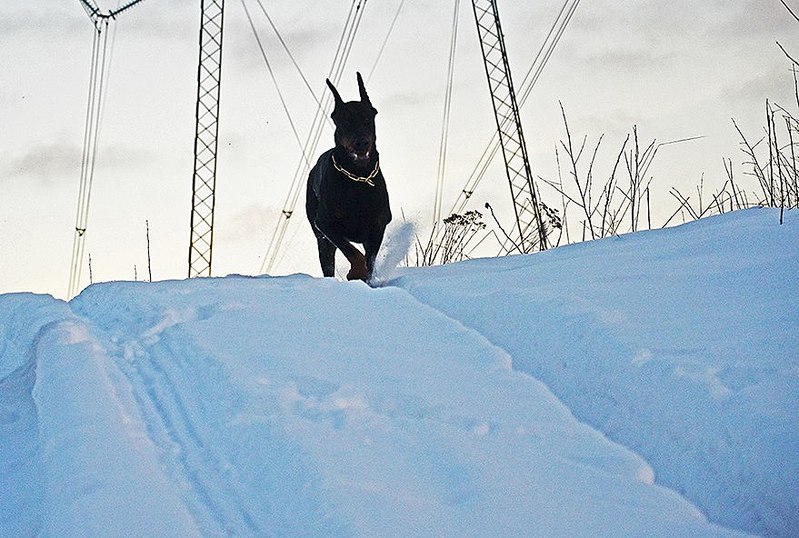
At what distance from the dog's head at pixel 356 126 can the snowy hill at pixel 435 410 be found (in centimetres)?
217

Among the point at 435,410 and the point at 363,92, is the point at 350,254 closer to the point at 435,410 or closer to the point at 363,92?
the point at 363,92

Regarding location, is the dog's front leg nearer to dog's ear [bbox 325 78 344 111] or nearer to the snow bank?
dog's ear [bbox 325 78 344 111]

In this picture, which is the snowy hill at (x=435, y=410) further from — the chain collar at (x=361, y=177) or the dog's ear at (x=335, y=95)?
the dog's ear at (x=335, y=95)

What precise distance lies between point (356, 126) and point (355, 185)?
0.37 meters

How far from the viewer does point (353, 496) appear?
205cm

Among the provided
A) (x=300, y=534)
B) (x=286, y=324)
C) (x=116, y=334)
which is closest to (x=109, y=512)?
(x=300, y=534)

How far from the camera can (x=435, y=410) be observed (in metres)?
2.60

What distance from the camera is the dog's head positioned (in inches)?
237

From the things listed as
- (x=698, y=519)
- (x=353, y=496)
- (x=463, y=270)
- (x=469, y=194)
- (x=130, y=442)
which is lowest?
(x=698, y=519)

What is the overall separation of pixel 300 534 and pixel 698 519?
846 mm

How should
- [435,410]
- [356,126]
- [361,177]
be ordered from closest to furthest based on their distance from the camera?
[435,410]
[356,126]
[361,177]

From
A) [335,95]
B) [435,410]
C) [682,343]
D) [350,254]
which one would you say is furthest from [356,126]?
[435,410]

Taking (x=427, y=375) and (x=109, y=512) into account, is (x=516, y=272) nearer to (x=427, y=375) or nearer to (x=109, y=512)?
(x=427, y=375)

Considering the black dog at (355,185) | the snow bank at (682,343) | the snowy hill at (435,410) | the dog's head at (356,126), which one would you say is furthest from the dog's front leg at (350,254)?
the snowy hill at (435,410)
